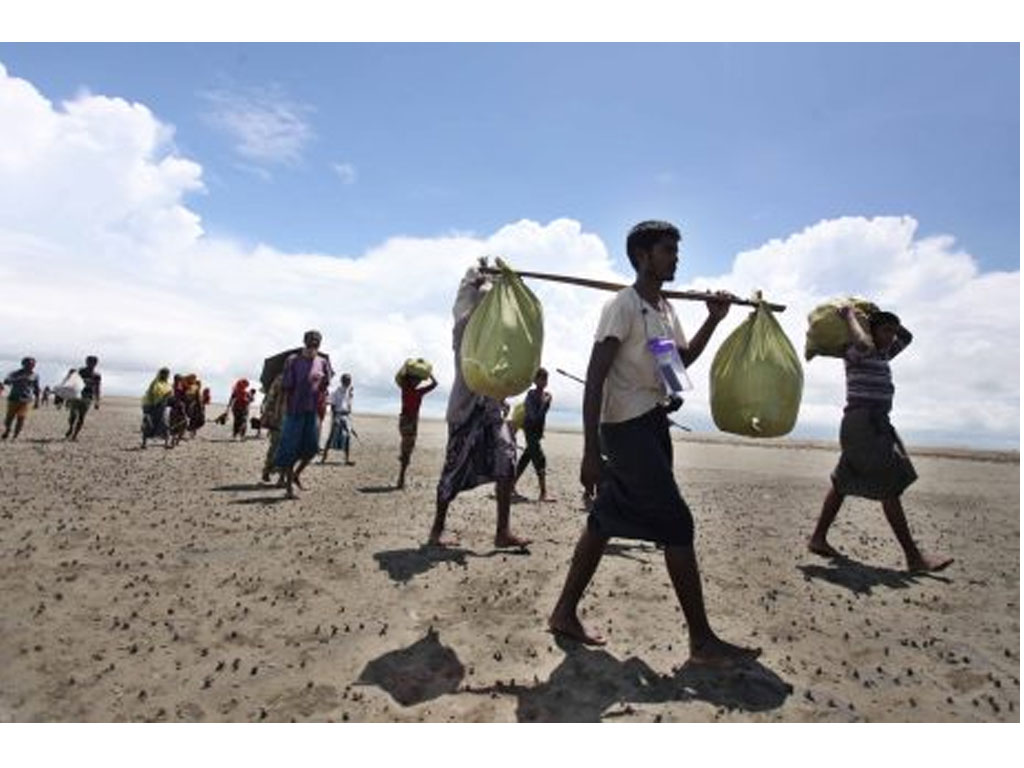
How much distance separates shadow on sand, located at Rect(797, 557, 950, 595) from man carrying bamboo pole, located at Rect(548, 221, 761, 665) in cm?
243

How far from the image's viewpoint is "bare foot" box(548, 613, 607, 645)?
4551mm

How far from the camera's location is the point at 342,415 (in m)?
17.5

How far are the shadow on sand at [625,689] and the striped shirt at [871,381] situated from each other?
137 inches

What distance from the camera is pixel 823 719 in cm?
382

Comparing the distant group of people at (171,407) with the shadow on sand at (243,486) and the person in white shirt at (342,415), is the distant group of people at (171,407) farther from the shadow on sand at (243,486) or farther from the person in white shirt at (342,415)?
the shadow on sand at (243,486)

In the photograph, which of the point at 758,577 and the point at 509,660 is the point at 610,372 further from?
the point at 758,577

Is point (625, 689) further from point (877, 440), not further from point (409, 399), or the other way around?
point (409, 399)

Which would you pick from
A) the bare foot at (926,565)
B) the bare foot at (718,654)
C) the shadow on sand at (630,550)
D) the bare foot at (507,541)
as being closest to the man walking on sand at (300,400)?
the bare foot at (507,541)

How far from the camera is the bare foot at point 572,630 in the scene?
4.55 m

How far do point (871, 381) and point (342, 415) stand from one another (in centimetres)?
1280

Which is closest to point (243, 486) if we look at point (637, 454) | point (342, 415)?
point (342, 415)

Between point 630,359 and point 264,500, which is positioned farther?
point 264,500

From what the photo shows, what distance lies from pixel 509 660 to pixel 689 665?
103cm

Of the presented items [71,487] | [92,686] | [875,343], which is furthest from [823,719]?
[71,487]
